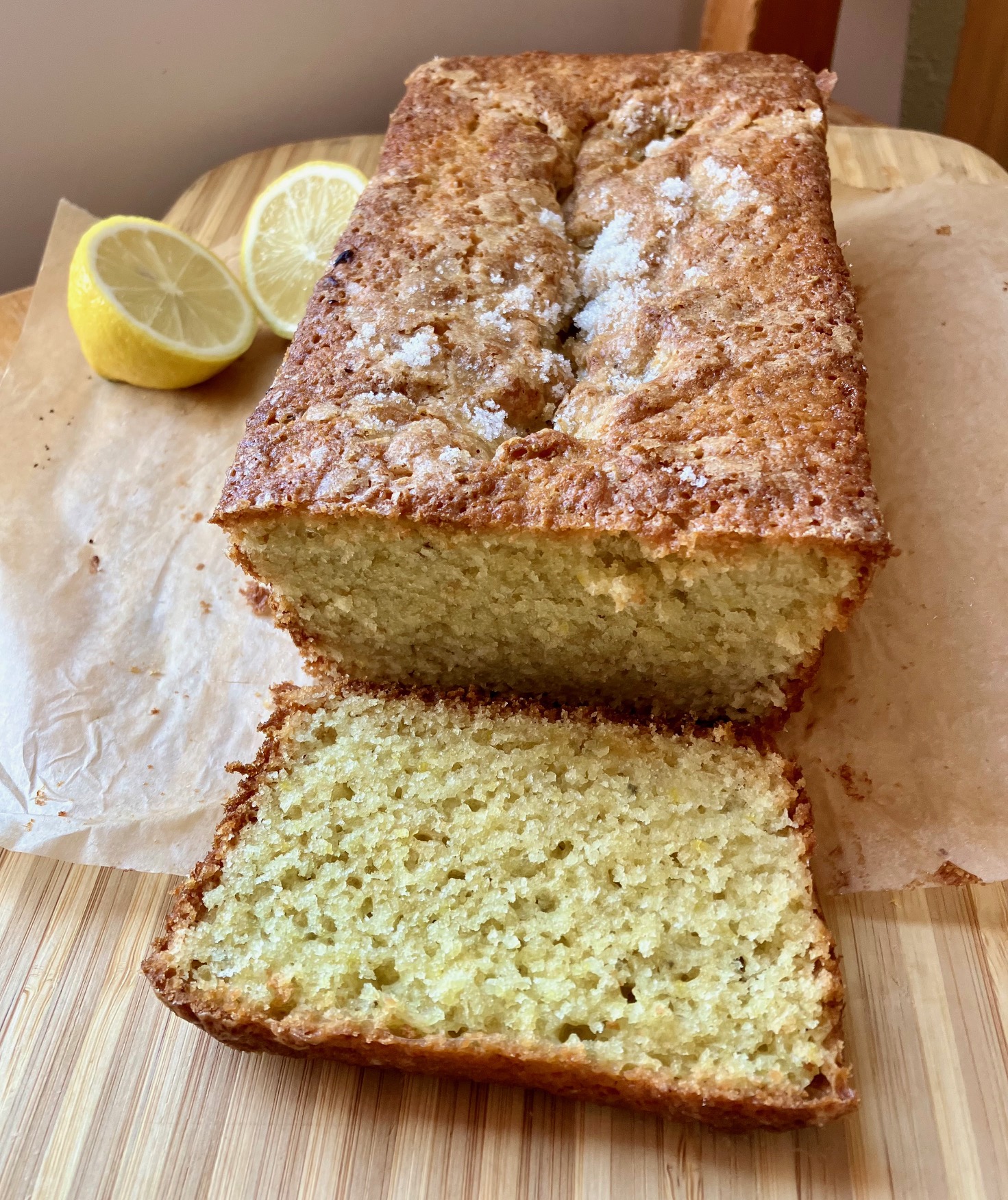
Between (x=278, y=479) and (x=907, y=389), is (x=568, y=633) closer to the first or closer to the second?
(x=278, y=479)

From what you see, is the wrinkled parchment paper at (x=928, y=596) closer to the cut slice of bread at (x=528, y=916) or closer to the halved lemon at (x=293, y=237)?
the cut slice of bread at (x=528, y=916)

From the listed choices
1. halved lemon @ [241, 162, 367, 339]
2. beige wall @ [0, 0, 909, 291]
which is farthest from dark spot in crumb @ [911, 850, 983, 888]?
beige wall @ [0, 0, 909, 291]

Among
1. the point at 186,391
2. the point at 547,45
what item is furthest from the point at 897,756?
the point at 547,45

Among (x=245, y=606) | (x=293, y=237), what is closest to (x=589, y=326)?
(x=245, y=606)

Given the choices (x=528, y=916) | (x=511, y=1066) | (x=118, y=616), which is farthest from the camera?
(x=118, y=616)

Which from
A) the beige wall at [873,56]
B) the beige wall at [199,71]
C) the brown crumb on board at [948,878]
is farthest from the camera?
the beige wall at [873,56]

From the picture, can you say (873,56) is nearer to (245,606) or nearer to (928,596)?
(928,596)

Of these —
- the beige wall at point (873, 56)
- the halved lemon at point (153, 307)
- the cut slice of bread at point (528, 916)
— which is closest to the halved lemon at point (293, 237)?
the halved lemon at point (153, 307)
